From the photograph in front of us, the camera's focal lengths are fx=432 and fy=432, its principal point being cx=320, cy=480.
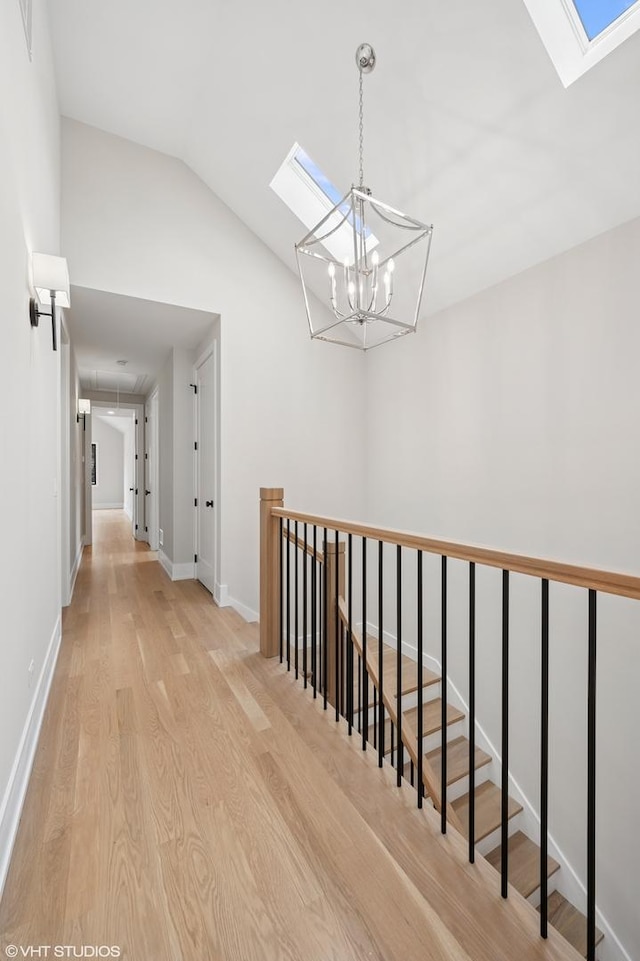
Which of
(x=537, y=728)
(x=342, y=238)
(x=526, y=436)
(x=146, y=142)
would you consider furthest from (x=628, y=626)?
(x=146, y=142)

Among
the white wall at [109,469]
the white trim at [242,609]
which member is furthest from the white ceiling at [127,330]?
the white wall at [109,469]

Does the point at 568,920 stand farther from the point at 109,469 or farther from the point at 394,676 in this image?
the point at 109,469

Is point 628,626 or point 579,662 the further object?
point 579,662

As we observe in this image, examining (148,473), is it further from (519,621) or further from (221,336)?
(519,621)

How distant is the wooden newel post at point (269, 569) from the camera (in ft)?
8.68

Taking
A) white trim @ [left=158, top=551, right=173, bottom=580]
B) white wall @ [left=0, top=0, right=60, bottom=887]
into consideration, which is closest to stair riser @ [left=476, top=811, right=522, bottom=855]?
white wall @ [left=0, top=0, right=60, bottom=887]

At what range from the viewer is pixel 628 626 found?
2363 millimetres

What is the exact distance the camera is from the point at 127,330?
4109 mm

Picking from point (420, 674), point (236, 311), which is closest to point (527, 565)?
point (420, 674)

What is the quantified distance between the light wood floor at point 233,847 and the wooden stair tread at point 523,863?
1.90 m

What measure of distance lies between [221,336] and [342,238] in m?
1.32

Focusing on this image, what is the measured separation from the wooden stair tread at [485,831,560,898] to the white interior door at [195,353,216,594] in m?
2.88

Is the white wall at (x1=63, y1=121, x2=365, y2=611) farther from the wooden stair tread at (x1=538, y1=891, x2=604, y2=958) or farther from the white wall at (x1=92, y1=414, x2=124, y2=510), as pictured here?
the white wall at (x1=92, y1=414, x2=124, y2=510)

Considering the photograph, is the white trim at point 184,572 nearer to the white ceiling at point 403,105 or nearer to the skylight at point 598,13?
the white ceiling at point 403,105
